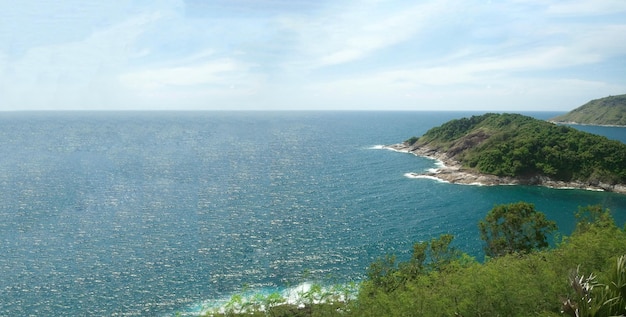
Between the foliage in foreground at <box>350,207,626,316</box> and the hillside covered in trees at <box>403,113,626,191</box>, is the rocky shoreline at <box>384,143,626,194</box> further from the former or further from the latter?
the foliage in foreground at <box>350,207,626,316</box>

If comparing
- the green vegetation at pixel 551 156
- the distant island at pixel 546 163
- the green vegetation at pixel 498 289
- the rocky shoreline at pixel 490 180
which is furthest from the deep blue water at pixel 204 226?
the green vegetation at pixel 498 289

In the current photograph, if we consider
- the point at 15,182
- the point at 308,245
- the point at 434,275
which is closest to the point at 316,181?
the point at 308,245

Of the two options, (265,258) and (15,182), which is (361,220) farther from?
(15,182)

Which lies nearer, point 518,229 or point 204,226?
point 518,229

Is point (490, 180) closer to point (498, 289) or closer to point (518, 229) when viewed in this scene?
point (518, 229)

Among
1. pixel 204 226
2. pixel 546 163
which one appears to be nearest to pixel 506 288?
pixel 204 226

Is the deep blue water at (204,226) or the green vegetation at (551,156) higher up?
the green vegetation at (551,156)

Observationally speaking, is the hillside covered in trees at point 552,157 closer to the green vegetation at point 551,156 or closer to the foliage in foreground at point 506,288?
the green vegetation at point 551,156

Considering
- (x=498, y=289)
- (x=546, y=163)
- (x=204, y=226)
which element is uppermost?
(x=546, y=163)
